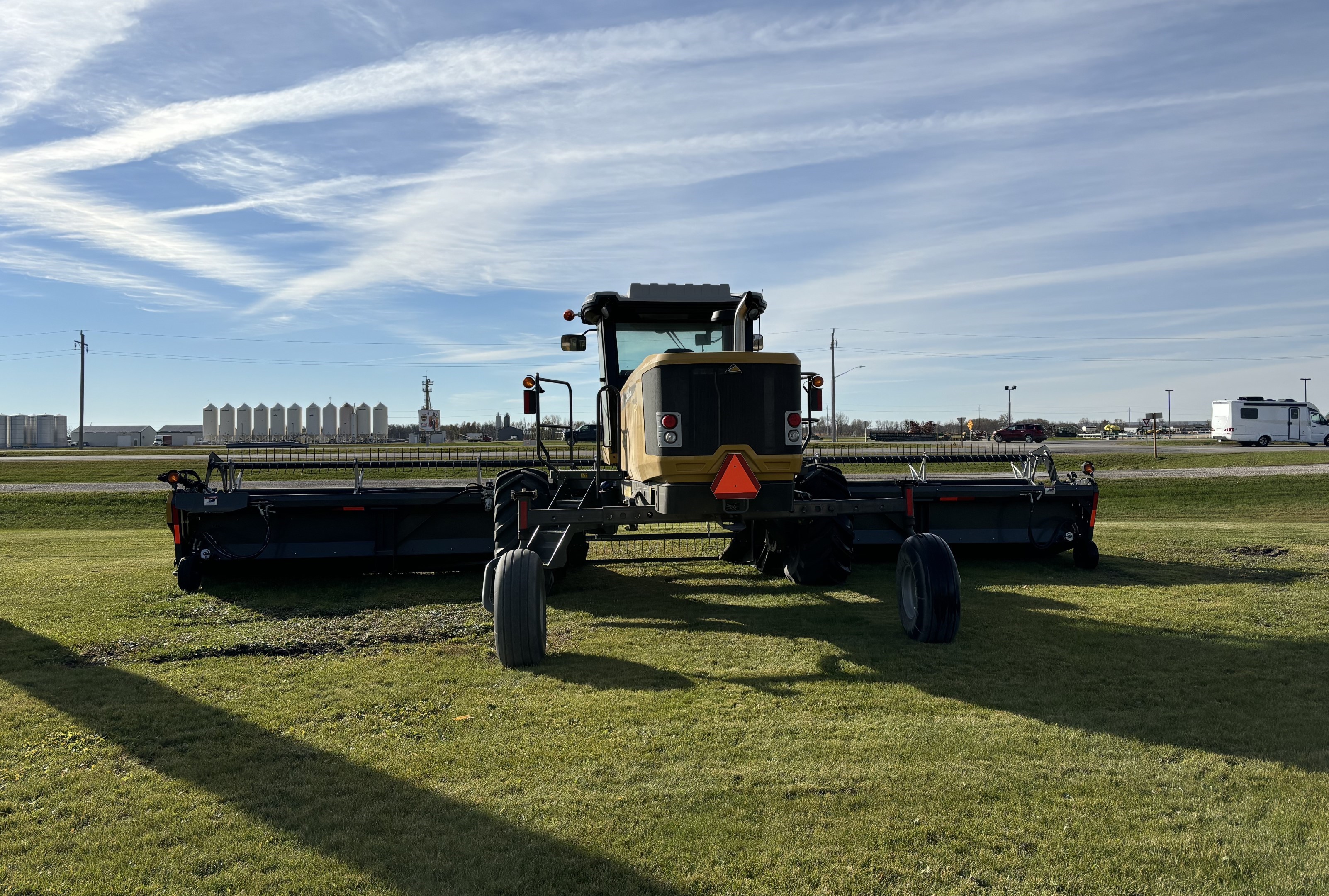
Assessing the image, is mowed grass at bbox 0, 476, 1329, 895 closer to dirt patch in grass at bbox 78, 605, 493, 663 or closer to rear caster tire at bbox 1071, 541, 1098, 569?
dirt patch in grass at bbox 78, 605, 493, 663

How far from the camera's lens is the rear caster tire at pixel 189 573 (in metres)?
8.88

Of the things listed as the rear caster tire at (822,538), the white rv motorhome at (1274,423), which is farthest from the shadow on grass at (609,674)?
the white rv motorhome at (1274,423)

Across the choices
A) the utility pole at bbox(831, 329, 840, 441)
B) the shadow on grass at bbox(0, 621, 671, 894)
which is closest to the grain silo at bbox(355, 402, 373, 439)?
the utility pole at bbox(831, 329, 840, 441)

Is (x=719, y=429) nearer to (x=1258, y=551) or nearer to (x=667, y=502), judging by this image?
(x=667, y=502)

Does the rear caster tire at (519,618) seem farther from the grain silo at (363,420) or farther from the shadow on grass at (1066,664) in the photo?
the grain silo at (363,420)

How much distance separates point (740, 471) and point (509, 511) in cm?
317

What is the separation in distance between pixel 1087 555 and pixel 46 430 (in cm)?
Result: 10656

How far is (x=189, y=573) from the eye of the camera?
8.91 m

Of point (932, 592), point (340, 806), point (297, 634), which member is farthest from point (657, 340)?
point (340, 806)

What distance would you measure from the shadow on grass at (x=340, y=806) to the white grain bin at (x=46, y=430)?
10383 centimetres

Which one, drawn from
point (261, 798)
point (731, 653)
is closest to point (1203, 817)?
point (731, 653)

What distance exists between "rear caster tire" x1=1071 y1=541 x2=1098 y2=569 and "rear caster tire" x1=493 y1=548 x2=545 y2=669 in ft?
23.4

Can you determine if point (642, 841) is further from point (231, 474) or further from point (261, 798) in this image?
point (231, 474)

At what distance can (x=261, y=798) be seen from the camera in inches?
149
